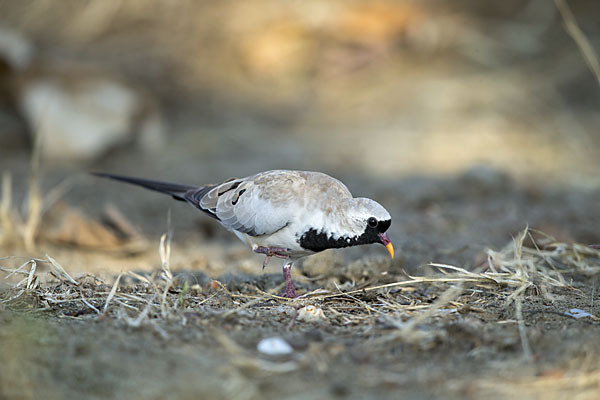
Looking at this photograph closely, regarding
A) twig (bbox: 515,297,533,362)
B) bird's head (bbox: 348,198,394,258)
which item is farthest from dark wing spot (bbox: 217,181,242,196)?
twig (bbox: 515,297,533,362)

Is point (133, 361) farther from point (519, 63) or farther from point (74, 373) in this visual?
point (519, 63)

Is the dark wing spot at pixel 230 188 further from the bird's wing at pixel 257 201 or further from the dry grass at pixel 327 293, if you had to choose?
the dry grass at pixel 327 293

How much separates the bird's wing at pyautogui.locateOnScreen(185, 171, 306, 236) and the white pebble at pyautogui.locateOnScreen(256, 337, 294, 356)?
0.99 meters

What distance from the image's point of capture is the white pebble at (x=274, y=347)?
2.48 metres

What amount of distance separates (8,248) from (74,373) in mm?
2693

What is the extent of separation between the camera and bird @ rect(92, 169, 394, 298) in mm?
3377

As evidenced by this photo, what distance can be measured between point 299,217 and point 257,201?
1.01ft

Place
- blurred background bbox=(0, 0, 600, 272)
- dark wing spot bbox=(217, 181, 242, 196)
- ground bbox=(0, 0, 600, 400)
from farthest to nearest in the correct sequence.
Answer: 1. blurred background bbox=(0, 0, 600, 272)
2. dark wing spot bbox=(217, 181, 242, 196)
3. ground bbox=(0, 0, 600, 400)

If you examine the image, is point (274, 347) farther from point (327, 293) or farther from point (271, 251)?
point (271, 251)

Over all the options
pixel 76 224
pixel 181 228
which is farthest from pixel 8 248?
pixel 181 228

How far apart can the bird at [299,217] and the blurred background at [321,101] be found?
1.09 meters

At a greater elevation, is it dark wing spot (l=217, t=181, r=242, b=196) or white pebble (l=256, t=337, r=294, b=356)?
dark wing spot (l=217, t=181, r=242, b=196)

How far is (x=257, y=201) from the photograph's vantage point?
141 inches

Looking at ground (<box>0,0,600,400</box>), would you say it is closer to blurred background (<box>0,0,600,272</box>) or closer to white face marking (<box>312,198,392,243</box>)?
blurred background (<box>0,0,600,272</box>)
